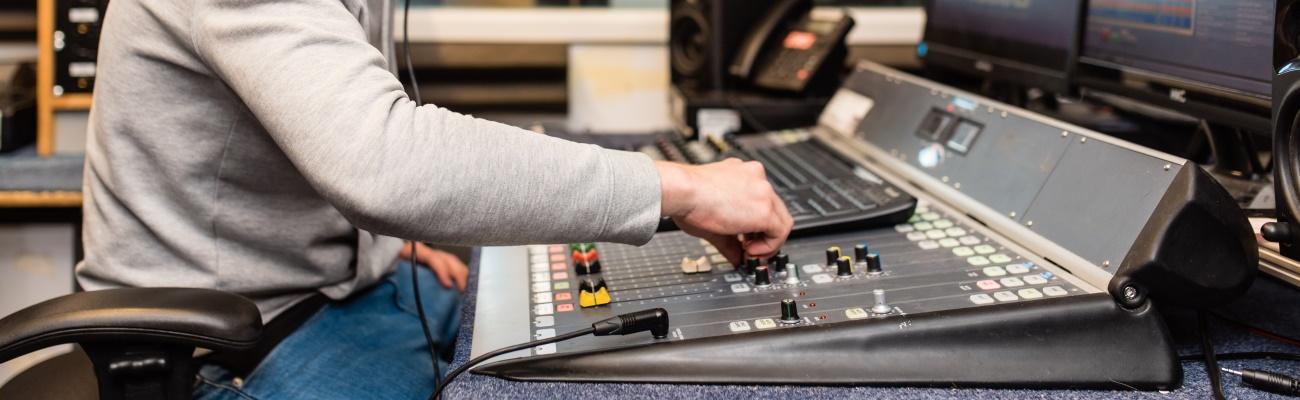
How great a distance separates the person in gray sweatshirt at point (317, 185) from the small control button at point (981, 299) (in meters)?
0.17

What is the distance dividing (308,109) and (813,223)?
1.64 ft

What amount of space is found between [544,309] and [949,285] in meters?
0.33

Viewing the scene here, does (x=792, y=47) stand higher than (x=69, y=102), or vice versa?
(x=792, y=47)

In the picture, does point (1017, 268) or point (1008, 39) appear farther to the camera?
point (1008, 39)

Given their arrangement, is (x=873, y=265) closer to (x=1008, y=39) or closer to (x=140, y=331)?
(x=140, y=331)

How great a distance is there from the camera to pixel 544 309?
2.73ft

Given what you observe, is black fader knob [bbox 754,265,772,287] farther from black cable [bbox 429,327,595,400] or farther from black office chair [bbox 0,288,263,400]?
black office chair [bbox 0,288,263,400]

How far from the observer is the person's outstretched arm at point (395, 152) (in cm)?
71

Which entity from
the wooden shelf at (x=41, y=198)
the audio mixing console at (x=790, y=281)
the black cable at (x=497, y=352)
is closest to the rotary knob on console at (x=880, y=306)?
the audio mixing console at (x=790, y=281)

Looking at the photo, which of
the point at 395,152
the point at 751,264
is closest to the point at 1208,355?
the point at 751,264

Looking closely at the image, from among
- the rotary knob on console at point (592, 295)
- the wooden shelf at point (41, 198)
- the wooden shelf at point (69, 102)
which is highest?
the rotary knob on console at point (592, 295)

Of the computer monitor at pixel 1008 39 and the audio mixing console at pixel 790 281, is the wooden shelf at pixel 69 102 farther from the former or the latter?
the computer monitor at pixel 1008 39

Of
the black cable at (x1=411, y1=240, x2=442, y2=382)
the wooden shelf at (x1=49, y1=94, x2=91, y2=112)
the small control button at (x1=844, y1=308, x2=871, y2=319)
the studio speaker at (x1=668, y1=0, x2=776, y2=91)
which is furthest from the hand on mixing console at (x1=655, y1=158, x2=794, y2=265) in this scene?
the wooden shelf at (x1=49, y1=94, x2=91, y2=112)

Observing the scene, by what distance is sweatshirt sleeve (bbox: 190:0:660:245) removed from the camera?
71 centimetres
